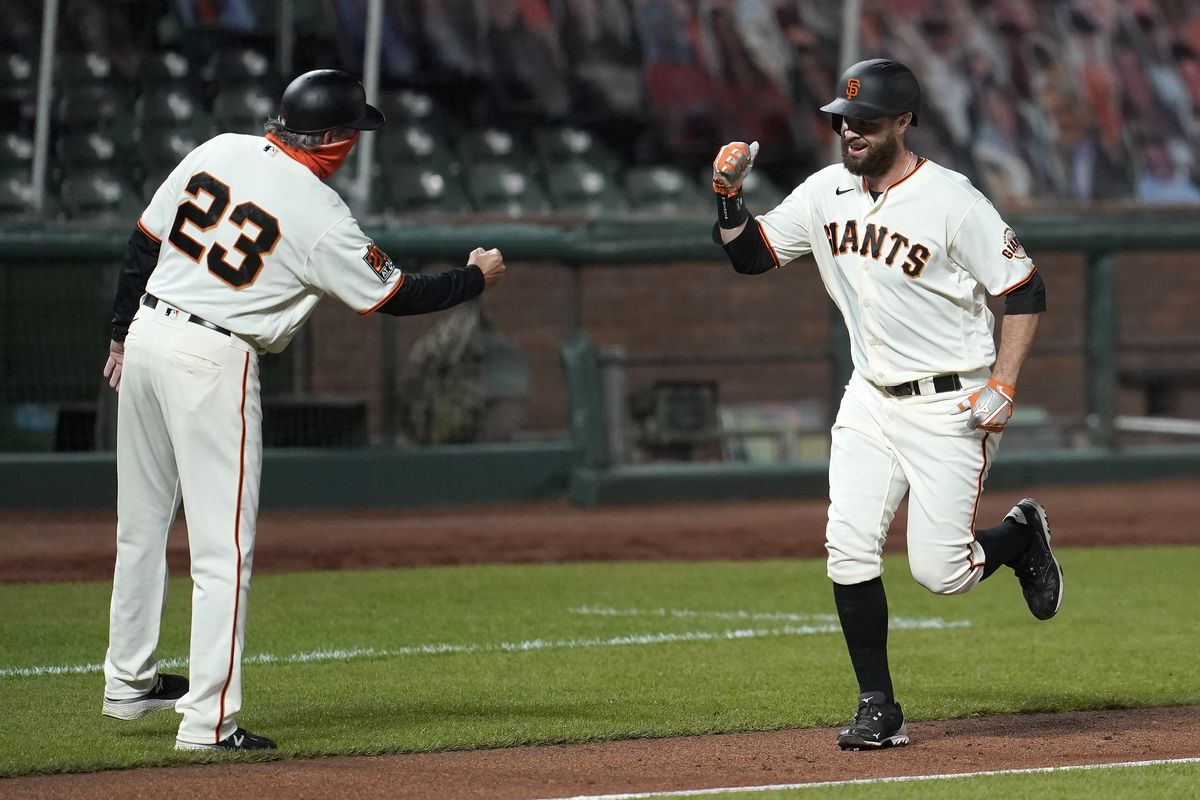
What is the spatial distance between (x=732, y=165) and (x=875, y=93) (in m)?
0.43

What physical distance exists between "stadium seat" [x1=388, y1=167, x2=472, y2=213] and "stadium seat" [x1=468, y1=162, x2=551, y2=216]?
16 cm

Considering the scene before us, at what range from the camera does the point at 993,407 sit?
4.44 metres

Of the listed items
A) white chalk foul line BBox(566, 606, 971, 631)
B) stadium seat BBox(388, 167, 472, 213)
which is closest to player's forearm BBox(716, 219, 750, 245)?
white chalk foul line BBox(566, 606, 971, 631)

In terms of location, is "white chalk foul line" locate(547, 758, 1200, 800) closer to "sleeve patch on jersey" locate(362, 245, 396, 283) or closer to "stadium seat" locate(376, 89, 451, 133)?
"sleeve patch on jersey" locate(362, 245, 396, 283)

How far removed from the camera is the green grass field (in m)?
4.73

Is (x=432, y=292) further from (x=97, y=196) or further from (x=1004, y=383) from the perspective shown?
(x=97, y=196)

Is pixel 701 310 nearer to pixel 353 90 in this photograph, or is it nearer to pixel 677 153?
pixel 677 153

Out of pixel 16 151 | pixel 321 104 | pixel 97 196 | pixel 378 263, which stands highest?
pixel 16 151

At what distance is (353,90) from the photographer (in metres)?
4.38

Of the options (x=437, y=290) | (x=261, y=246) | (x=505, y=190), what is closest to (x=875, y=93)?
(x=437, y=290)

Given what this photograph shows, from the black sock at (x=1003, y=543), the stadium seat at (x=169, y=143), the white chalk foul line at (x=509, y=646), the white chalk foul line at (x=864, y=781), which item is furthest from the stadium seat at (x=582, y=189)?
the white chalk foul line at (x=864, y=781)

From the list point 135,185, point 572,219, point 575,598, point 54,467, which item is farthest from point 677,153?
point 575,598

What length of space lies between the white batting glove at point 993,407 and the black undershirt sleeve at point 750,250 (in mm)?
734

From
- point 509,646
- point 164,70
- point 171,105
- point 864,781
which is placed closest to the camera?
point 864,781
